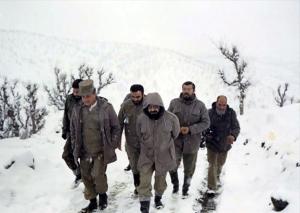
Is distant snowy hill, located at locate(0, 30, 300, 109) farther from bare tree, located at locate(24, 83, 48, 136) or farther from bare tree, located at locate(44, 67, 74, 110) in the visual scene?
bare tree, located at locate(24, 83, 48, 136)

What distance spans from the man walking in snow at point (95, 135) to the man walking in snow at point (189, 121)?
1.46 meters

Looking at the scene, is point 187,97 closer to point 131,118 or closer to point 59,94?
point 131,118

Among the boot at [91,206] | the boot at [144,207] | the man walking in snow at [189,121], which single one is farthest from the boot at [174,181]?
the boot at [91,206]

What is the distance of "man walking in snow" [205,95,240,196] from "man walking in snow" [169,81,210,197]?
0.57 metres

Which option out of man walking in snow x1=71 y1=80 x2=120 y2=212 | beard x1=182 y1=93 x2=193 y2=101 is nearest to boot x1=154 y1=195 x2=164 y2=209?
man walking in snow x1=71 y1=80 x2=120 y2=212

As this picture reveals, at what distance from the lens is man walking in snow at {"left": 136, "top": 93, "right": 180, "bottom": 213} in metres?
6.51

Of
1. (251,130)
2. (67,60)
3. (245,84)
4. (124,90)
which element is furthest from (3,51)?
(251,130)

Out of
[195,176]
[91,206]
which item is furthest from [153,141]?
[195,176]

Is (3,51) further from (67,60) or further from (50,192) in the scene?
(50,192)

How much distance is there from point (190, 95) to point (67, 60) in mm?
112021

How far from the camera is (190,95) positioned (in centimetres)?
762

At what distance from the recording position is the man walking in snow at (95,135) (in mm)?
6637

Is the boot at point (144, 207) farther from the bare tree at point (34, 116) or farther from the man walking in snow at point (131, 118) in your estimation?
the bare tree at point (34, 116)

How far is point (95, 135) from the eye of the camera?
6672 mm
